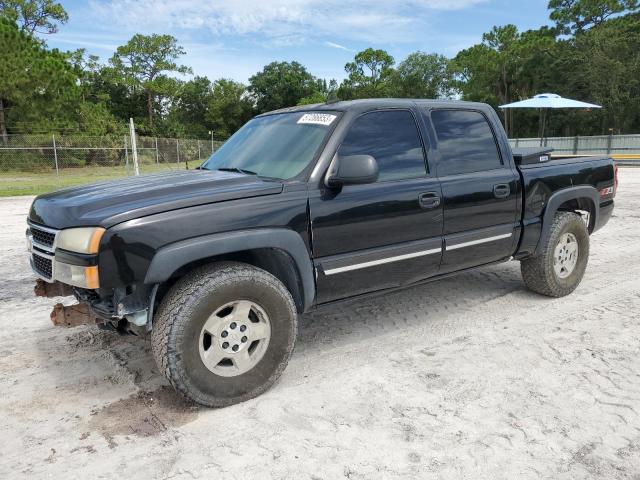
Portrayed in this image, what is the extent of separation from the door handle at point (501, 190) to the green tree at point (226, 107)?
61.7m

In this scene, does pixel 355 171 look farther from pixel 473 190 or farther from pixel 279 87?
pixel 279 87

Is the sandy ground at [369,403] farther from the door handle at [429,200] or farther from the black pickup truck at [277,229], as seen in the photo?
the door handle at [429,200]

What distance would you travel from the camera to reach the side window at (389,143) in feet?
12.1

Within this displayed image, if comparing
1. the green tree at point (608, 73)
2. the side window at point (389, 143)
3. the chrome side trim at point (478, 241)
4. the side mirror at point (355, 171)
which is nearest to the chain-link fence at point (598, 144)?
the green tree at point (608, 73)

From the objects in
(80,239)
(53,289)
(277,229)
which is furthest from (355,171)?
(53,289)

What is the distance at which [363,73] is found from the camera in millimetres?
76312

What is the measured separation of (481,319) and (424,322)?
0.50 metres

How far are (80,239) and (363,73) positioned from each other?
77.7 metres

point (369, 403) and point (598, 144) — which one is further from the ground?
point (598, 144)

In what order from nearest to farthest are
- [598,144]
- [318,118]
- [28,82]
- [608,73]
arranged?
1. [318,118]
2. [598,144]
3. [28,82]
4. [608,73]

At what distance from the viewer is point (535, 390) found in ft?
10.7

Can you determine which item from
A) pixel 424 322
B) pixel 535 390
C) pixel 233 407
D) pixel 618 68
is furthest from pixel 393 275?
pixel 618 68

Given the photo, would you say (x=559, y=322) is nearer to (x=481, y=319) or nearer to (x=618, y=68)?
(x=481, y=319)

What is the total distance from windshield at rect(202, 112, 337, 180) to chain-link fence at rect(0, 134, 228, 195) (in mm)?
17304
